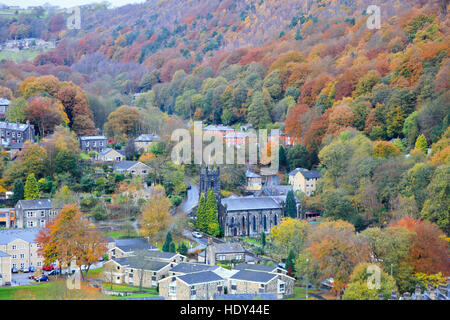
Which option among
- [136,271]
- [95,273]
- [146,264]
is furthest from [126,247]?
[146,264]

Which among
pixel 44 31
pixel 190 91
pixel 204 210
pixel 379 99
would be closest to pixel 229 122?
pixel 190 91

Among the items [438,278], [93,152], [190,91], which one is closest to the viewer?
[438,278]

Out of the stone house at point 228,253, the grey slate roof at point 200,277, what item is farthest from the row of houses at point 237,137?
the grey slate roof at point 200,277

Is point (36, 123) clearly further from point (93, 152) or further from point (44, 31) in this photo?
point (44, 31)

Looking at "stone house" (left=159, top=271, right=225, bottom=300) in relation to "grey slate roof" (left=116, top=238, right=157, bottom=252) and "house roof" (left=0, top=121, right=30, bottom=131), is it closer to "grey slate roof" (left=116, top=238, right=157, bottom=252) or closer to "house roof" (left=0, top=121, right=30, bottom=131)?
"grey slate roof" (left=116, top=238, right=157, bottom=252)

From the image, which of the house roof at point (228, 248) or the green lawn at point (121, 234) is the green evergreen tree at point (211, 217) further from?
the green lawn at point (121, 234)

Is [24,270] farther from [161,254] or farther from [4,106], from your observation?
[4,106]

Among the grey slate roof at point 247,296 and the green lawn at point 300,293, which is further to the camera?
the green lawn at point 300,293
